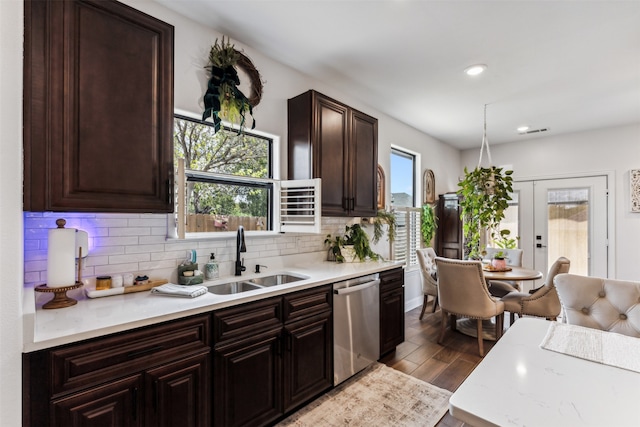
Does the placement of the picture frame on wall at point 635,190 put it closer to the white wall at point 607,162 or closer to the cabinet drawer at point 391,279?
the white wall at point 607,162

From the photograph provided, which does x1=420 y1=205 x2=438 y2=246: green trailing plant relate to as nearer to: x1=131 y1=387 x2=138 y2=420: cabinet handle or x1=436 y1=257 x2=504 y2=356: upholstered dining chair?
x1=436 y1=257 x2=504 y2=356: upholstered dining chair

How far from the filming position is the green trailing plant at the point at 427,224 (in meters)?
4.88

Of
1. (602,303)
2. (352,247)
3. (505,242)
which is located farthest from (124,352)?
(505,242)

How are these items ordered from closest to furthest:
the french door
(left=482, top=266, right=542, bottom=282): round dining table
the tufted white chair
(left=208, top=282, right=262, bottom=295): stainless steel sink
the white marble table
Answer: the white marble table < the tufted white chair < (left=208, top=282, right=262, bottom=295): stainless steel sink < (left=482, top=266, right=542, bottom=282): round dining table < the french door

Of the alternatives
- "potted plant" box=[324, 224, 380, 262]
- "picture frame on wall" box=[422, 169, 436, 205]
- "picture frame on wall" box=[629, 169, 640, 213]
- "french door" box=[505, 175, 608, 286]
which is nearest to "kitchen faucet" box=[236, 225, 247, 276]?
"potted plant" box=[324, 224, 380, 262]

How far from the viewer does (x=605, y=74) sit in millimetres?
3008

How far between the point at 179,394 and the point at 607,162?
6.34 m

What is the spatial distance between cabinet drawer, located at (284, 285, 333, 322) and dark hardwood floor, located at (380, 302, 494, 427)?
3.75 ft

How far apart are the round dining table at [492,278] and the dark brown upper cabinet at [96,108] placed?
3314 mm

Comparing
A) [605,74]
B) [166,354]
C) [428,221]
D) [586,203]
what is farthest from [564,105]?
[166,354]

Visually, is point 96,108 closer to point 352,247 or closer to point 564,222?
point 352,247

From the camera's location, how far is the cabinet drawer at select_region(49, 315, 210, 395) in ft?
4.08

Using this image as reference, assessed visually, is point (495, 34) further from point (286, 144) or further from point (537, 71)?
point (286, 144)

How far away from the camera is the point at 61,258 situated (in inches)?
60.5
